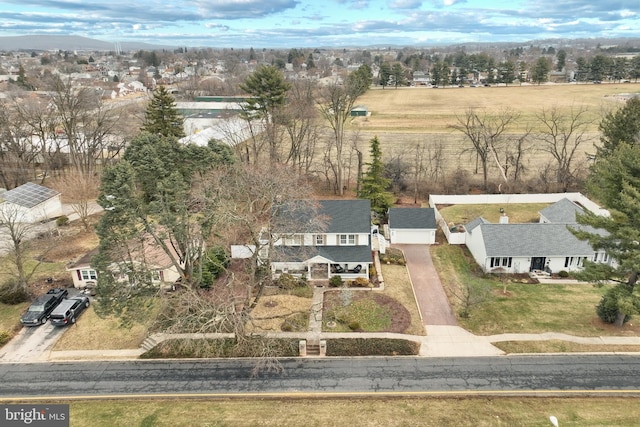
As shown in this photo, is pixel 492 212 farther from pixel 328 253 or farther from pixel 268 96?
pixel 268 96

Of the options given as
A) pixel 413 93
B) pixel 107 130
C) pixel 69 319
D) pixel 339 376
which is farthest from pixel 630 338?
pixel 413 93

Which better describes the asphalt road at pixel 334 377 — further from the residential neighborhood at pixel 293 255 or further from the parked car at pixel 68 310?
the parked car at pixel 68 310

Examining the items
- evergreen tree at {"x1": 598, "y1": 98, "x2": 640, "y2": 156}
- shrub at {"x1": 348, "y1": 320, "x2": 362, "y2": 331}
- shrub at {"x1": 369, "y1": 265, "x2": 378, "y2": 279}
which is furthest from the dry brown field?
shrub at {"x1": 348, "y1": 320, "x2": 362, "y2": 331}

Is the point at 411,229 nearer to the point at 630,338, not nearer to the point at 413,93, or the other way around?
the point at 630,338

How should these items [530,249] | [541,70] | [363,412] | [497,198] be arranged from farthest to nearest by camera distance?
[541,70] < [497,198] < [530,249] < [363,412]

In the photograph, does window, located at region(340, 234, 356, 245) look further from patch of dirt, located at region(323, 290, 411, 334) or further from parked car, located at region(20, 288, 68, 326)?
parked car, located at region(20, 288, 68, 326)

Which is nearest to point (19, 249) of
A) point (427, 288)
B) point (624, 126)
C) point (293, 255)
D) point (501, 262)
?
point (293, 255)

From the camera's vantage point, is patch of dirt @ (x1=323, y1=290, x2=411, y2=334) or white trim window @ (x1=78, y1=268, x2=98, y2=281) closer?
patch of dirt @ (x1=323, y1=290, x2=411, y2=334)
